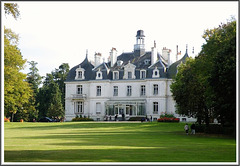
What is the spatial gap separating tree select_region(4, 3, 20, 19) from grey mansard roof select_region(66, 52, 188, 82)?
147 ft

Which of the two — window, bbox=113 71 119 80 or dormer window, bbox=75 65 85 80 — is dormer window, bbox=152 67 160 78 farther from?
dormer window, bbox=75 65 85 80

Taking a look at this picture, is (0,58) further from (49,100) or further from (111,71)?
(49,100)

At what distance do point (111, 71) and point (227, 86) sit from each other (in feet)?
139

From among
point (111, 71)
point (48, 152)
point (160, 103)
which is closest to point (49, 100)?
point (111, 71)

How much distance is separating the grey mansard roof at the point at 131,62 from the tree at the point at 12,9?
44920 millimetres

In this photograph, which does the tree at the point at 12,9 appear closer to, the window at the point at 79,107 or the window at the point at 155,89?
the window at the point at 155,89

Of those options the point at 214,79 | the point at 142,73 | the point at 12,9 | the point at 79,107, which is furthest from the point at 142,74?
the point at 12,9

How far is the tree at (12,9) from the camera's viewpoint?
16797mm

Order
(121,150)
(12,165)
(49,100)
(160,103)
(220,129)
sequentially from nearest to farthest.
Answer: (12,165), (121,150), (220,129), (160,103), (49,100)

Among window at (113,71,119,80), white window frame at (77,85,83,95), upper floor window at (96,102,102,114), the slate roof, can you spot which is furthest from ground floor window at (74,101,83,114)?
the slate roof

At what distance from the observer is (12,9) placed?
16.9 meters

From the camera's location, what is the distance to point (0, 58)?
1335cm

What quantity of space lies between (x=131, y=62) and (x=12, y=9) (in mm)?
48978

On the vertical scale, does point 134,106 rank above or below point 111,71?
below
